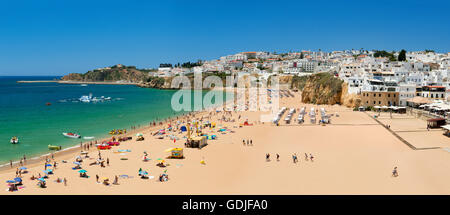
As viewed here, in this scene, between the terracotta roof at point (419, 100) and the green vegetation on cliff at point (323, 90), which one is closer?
the terracotta roof at point (419, 100)

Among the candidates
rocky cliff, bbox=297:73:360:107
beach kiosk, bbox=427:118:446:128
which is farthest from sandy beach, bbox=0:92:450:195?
rocky cliff, bbox=297:73:360:107

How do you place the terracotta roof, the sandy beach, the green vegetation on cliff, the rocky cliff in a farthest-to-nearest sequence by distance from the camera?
the green vegetation on cliff
the rocky cliff
the terracotta roof
the sandy beach

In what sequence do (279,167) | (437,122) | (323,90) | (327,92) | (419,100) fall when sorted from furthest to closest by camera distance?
(323,90), (327,92), (419,100), (437,122), (279,167)

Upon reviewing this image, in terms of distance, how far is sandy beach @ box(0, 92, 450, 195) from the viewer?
13367mm

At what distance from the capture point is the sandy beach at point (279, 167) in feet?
43.9

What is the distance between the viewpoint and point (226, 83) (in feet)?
355


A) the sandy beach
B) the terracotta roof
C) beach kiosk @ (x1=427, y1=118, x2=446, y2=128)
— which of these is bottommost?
the sandy beach

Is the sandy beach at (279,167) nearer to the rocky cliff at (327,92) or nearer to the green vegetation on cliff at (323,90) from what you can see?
the rocky cliff at (327,92)

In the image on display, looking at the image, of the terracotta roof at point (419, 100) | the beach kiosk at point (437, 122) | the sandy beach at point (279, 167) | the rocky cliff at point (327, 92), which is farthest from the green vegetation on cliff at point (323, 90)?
the beach kiosk at point (437, 122)

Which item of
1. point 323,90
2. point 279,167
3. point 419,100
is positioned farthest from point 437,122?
point 323,90

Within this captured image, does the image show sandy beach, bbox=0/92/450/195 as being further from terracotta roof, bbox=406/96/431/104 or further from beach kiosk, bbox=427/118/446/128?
terracotta roof, bbox=406/96/431/104

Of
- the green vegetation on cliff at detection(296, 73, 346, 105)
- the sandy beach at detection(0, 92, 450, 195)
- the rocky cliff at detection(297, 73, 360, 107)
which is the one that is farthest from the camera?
the green vegetation on cliff at detection(296, 73, 346, 105)

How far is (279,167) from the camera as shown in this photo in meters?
16.3

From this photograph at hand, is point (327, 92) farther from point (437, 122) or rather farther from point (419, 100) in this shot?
point (437, 122)
